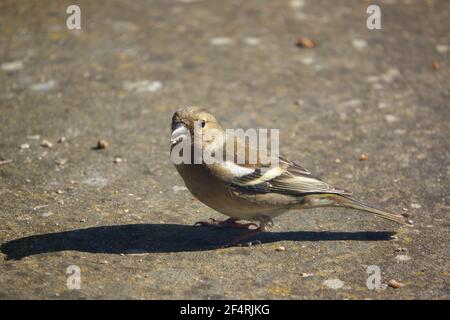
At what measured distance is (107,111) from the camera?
7188 millimetres

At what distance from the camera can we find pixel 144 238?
5.09 m

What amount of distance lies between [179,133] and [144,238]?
0.81 metres

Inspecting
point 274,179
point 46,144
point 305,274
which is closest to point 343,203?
point 274,179

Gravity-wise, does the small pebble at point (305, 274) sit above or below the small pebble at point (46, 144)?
below

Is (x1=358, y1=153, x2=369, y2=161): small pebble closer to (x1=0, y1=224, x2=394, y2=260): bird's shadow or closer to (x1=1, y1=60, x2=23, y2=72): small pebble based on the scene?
(x1=0, y1=224, x2=394, y2=260): bird's shadow

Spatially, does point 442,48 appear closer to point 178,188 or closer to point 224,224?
point 178,188

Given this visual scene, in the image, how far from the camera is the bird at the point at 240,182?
4.94m

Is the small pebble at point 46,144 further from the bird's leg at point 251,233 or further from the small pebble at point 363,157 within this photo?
the small pebble at point 363,157

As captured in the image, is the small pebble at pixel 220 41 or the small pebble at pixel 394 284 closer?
the small pebble at pixel 394 284

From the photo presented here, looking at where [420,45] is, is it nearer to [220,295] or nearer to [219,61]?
[219,61]

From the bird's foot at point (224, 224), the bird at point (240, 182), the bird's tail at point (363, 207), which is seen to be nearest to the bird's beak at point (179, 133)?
the bird at point (240, 182)

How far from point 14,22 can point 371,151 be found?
16.4 ft

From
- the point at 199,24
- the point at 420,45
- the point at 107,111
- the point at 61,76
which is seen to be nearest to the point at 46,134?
the point at 107,111

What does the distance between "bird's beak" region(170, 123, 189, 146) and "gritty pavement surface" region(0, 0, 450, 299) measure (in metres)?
→ 0.71
